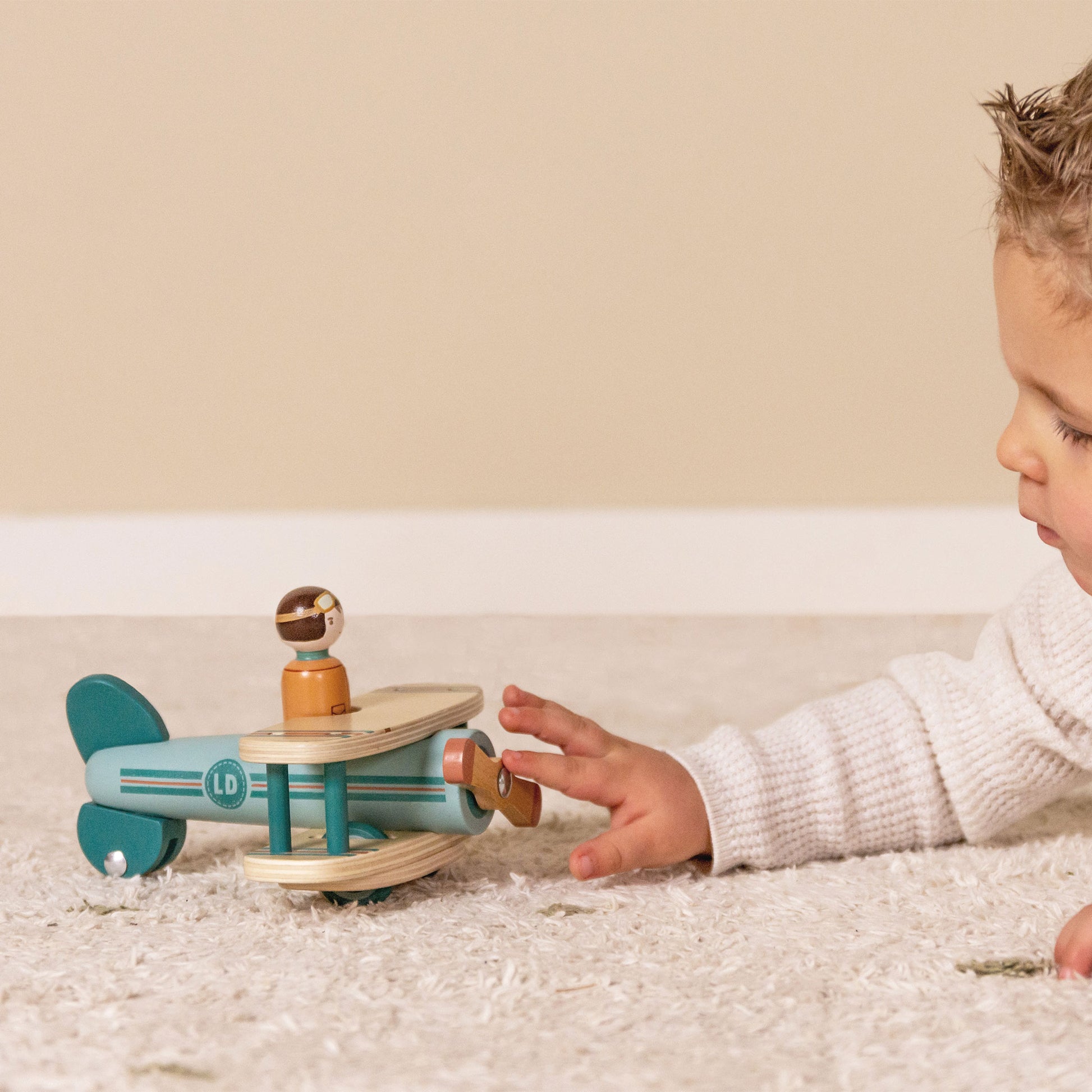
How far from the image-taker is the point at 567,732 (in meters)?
0.66

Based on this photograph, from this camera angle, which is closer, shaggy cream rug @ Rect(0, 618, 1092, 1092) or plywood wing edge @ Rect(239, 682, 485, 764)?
shaggy cream rug @ Rect(0, 618, 1092, 1092)

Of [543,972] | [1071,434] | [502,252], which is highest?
[502,252]

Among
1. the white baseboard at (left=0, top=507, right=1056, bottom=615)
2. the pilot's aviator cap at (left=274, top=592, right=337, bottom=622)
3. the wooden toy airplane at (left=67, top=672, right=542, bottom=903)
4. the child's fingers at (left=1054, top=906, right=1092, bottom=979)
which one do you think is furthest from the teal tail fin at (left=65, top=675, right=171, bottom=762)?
the white baseboard at (left=0, top=507, right=1056, bottom=615)

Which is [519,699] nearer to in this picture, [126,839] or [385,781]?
[385,781]

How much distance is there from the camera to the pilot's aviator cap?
0.59m

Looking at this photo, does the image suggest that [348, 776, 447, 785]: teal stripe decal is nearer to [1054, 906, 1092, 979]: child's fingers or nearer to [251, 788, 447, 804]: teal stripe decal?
[251, 788, 447, 804]: teal stripe decal

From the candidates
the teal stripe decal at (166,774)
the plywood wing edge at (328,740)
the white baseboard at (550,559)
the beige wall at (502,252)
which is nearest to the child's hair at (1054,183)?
the plywood wing edge at (328,740)

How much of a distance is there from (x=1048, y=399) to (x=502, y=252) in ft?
2.95

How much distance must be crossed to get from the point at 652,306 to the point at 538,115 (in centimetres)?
23

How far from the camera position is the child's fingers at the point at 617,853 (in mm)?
597

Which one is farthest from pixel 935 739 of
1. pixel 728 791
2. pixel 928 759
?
pixel 728 791

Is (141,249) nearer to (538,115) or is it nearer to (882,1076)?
(538,115)

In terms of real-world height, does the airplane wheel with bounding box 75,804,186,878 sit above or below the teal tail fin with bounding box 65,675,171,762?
below

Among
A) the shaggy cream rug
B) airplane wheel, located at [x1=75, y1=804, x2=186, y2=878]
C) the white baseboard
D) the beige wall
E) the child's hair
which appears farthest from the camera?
the white baseboard
